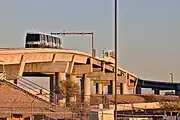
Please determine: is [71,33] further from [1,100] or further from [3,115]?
[3,115]

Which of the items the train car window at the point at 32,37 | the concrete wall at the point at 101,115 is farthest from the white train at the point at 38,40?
the concrete wall at the point at 101,115

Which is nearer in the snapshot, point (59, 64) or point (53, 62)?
point (53, 62)

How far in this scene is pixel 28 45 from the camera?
99.1 meters

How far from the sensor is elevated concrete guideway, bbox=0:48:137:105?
3346 inches

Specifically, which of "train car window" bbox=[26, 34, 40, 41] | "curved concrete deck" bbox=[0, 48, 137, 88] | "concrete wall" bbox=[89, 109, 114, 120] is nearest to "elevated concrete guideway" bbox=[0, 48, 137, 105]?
"curved concrete deck" bbox=[0, 48, 137, 88]

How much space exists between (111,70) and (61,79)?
3133 centimetres

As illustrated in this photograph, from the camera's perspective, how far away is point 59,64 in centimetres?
10394

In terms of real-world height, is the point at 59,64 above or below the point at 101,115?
above

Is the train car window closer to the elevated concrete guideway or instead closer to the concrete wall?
the elevated concrete guideway

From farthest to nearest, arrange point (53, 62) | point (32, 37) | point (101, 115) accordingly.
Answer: point (32, 37) → point (53, 62) → point (101, 115)

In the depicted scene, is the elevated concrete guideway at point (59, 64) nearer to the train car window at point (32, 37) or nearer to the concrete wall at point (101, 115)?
the train car window at point (32, 37)

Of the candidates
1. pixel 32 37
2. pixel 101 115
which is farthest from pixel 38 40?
pixel 101 115

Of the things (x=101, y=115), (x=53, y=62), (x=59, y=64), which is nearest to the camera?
(x=101, y=115)

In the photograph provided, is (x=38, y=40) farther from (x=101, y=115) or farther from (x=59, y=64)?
(x=101, y=115)
